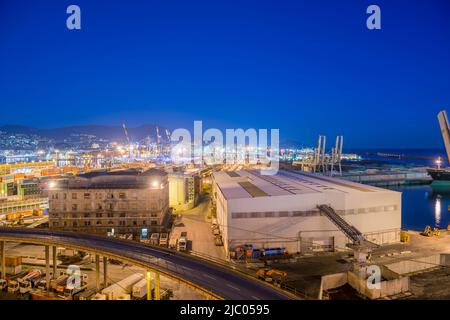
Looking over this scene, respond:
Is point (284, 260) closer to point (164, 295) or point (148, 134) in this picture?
point (164, 295)

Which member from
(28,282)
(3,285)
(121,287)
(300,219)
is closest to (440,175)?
(300,219)

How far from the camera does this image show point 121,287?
321 inches

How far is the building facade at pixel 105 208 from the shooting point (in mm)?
12992

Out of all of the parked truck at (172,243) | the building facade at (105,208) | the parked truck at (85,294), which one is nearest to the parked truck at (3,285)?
the parked truck at (85,294)

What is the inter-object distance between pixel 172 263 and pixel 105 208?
7.01 meters

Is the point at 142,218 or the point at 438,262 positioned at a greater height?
the point at 142,218

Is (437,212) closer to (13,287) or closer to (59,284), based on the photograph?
(59,284)

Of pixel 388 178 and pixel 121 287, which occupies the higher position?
pixel 121 287

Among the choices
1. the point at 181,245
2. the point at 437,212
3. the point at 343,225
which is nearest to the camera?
the point at 343,225

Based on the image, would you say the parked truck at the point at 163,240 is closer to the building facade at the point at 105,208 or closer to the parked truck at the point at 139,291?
the building facade at the point at 105,208

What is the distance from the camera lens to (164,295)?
308 inches
